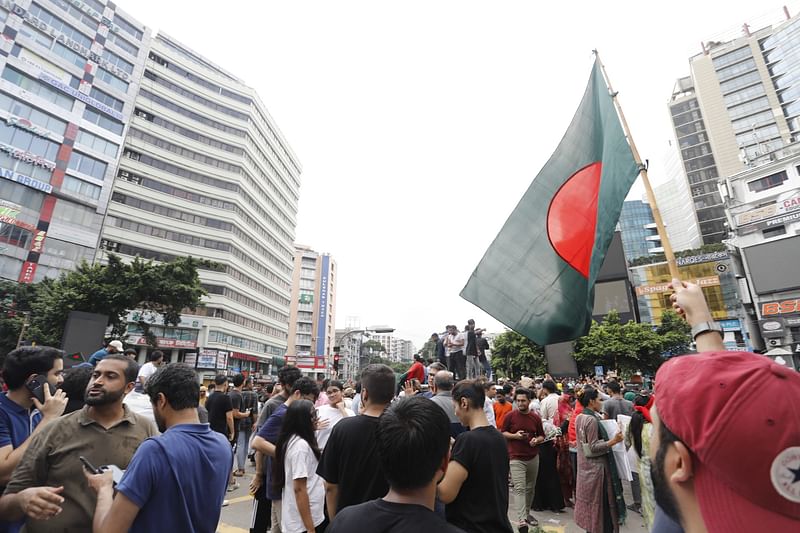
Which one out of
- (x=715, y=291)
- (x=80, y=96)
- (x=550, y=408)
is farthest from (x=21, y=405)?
(x=715, y=291)

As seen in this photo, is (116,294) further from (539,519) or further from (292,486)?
(539,519)

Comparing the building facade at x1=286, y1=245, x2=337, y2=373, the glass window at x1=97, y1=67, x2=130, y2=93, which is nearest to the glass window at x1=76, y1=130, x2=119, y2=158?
the glass window at x1=97, y1=67, x2=130, y2=93

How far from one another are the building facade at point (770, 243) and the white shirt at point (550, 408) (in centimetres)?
4541

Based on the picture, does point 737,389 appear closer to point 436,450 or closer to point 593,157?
point 436,450

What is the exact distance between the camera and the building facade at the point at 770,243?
38.9 metres

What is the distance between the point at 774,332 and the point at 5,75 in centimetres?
7472

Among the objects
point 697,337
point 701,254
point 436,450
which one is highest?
point 701,254

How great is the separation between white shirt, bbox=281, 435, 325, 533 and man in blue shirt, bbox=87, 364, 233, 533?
1.08 metres

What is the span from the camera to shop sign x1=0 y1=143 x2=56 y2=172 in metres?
31.8

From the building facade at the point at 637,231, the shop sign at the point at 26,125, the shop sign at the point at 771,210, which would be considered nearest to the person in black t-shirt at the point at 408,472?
the shop sign at the point at 26,125

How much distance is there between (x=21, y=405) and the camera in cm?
275

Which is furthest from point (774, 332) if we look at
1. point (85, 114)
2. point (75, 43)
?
point (75, 43)

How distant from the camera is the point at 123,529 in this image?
1894 millimetres

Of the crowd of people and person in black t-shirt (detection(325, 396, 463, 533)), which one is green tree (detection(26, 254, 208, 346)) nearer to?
the crowd of people
